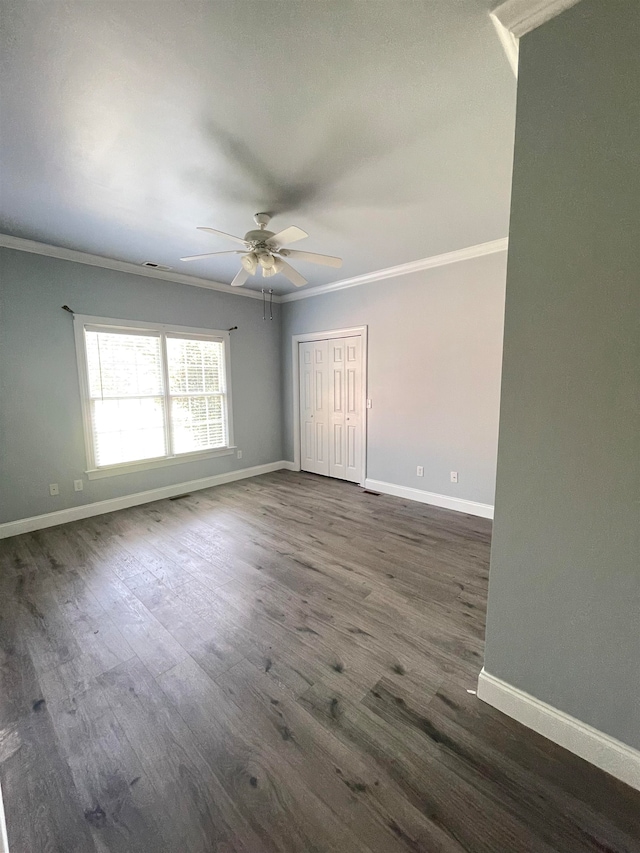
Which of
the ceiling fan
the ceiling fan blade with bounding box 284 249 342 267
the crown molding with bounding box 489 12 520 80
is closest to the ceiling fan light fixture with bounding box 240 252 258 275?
the ceiling fan

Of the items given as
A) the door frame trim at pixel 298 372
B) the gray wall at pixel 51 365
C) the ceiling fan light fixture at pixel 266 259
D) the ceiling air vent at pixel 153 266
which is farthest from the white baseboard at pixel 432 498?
the ceiling air vent at pixel 153 266

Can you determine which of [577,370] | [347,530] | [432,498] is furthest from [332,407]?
[577,370]

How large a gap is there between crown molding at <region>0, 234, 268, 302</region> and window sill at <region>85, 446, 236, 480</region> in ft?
7.20

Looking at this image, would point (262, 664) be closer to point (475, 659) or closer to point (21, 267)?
point (475, 659)

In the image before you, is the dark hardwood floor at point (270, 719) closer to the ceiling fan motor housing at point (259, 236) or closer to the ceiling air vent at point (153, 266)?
the ceiling fan motor housing at point (259, 236)

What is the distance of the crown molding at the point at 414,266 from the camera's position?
323 centimetres

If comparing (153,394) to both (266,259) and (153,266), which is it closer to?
(153,266)

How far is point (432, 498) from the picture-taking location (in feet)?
12.7

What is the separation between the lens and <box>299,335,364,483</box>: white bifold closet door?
4531 millimetres

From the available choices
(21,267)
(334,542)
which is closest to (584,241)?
(334,542)

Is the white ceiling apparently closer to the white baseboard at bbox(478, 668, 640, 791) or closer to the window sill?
the window sill

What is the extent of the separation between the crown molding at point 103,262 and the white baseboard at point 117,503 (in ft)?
8.45

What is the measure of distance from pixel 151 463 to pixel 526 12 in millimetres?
4487

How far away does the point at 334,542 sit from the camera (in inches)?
118
